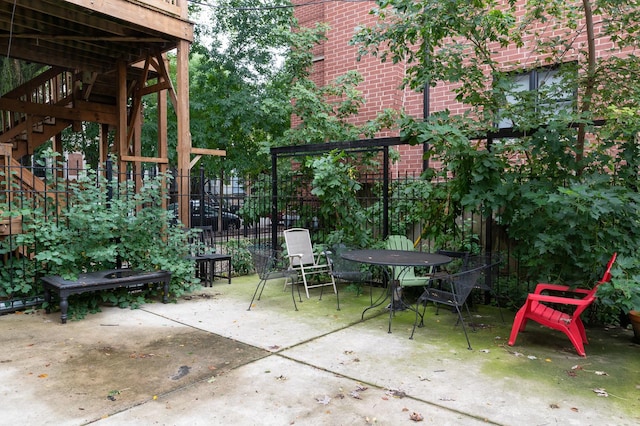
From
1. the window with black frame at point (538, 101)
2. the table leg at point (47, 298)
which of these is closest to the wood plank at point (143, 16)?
the table leg at point (47, 298)

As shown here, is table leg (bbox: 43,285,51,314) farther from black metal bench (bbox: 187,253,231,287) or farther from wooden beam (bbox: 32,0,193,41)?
wooden beam (bbox: 32,0,193,41)

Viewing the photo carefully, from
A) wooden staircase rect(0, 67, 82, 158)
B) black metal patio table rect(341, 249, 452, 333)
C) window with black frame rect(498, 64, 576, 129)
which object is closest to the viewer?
black metal patio table rect(341, 249, 452, 333)

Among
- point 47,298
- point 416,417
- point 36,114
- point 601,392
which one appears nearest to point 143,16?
point 47,298

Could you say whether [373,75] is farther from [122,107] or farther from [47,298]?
[47,298]

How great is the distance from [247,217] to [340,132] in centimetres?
267

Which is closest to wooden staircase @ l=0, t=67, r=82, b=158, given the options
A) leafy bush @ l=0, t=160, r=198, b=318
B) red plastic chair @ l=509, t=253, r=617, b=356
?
leafy bush @ l=0, t=160, r=198, b=318

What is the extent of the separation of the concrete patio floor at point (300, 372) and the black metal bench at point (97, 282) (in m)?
0.30

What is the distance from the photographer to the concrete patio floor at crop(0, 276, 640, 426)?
3.03 meters

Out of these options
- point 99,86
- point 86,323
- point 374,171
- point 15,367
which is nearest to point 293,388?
point 15,367

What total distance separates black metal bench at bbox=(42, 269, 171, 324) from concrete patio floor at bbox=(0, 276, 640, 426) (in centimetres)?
30

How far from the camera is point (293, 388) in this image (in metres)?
3.42

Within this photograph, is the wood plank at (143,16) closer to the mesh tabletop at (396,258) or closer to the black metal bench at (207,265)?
the black metal bench at (207,265)

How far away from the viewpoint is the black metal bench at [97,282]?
511cm

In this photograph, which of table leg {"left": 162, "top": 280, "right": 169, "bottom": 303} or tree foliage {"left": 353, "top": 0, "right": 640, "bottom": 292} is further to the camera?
table leg {"left": 162, "top": 280, "right": 169, "bottom": 303}
